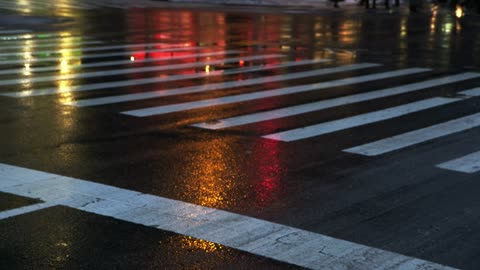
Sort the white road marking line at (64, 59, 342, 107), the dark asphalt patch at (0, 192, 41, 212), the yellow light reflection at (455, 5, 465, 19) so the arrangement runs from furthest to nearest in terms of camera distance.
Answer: the yellow light reflection at (455, 5, 465, 19) → the white road marking line at (64, 59, 342, 107) → the dark asphalt patch at (0, 192, 41, 212)

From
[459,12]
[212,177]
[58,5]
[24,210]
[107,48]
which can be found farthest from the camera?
[459,12]

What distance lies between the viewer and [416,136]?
8.97m

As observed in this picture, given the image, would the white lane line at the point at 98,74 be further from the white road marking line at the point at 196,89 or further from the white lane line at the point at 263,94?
the white lane line at the point at 263,94

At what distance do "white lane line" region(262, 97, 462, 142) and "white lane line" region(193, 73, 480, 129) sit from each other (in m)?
0.69

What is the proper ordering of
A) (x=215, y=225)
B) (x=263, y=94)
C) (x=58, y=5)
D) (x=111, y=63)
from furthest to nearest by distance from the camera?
(x=58, y=5)
(x=111, y=63)
(x=263, y=94)
(x=215, y=225)

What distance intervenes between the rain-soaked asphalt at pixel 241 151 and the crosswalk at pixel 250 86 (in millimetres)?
42

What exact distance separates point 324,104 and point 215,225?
5.68m

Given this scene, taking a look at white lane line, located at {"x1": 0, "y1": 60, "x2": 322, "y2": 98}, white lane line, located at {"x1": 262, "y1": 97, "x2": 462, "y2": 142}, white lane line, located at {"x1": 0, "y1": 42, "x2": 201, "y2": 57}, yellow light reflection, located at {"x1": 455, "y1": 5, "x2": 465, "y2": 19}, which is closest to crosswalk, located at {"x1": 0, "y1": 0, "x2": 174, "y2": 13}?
white lane line, located at {"x1": 0, "y1": 42, "x2": 201, "y2": 57}

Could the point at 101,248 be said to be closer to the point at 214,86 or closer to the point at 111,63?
the point at 214,86

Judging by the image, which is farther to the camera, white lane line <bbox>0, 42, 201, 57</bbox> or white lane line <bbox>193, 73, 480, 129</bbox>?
white lane line <bbox>0, 42, 201, 57</bbox>

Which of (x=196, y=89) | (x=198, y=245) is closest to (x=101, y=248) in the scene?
(x=198, y=245)

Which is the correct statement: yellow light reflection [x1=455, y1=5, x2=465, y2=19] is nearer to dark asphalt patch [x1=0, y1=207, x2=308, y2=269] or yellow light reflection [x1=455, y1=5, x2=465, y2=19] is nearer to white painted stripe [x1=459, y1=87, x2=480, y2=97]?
white painted stripe [x1=459, y1=87, x2=480, y2=97]

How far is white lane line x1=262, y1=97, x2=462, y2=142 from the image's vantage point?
895 cm

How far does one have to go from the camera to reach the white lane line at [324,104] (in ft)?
31.6
